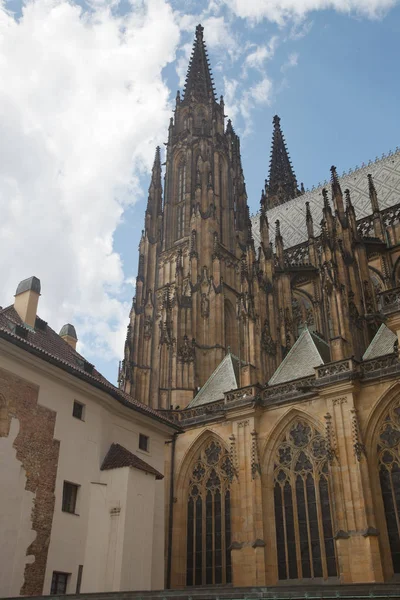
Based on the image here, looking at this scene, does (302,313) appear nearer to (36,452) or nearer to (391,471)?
(391,471)

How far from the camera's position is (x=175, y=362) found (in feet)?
92.7

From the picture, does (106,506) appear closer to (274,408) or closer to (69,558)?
(69,558)

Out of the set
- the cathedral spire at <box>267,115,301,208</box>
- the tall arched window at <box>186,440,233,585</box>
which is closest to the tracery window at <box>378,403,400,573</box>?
the tall arched window at <box>186,440,233,585</box>

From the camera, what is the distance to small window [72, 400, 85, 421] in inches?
648

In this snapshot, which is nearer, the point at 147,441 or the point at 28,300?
the point at 28,300

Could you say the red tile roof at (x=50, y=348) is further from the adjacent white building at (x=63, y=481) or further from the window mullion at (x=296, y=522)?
the window mullion at (x=296, y=522)

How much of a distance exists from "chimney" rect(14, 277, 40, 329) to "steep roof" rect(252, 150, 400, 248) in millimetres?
22715

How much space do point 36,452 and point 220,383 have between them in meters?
12.3

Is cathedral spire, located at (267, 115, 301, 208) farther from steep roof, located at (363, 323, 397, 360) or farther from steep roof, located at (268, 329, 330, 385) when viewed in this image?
steep roof, located at (363, 323, 397, 360)

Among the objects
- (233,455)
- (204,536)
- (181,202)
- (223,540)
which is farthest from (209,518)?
(181,202)

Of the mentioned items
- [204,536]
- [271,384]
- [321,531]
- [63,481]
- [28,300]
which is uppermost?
[28,300]

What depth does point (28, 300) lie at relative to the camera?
58.5 feet

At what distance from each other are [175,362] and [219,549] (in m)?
9.50

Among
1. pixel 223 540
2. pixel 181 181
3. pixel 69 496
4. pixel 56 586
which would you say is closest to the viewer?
pixel 56 586
